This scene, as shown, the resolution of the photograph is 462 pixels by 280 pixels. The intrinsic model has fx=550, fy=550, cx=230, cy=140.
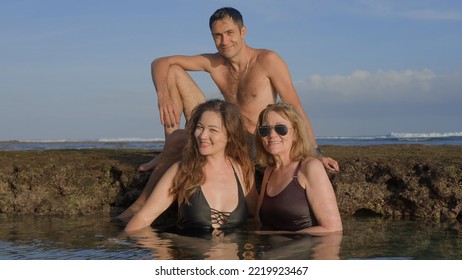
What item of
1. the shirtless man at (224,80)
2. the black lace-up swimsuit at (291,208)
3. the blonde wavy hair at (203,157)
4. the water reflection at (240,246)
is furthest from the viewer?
the shirtless man at (224,80)

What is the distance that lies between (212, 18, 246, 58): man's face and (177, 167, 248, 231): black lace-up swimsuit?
217 cm

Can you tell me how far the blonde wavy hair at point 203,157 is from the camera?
588 centimetres

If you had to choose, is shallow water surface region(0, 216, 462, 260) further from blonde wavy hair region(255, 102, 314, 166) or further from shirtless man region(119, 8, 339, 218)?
shirtless man region(119, 8, 339, 218)

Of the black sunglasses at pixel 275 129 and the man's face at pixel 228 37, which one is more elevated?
the man's face at pixel 228 37

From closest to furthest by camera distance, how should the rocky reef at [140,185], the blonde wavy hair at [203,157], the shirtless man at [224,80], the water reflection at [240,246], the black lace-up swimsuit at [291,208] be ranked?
the water reflection at [240,246] < the black lace-up swimsuit at [291,208] < the blonde wavy hair at [203,157] < the rocky reef at [140,185] < the shirtless man at [224,80]

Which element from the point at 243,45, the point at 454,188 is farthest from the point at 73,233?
the point at 454,188

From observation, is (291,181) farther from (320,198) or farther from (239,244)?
(239,244)

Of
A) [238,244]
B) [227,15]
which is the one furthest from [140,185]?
[238,244]


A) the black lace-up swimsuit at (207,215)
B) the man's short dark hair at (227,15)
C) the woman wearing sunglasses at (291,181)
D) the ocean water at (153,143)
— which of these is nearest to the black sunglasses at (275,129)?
the woman wearing sunglasses at (291,181)

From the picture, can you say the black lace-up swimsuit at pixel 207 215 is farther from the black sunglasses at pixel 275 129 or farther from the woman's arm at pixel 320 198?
the woman's arm at pixel 320 198

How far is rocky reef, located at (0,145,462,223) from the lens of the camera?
7023 mm

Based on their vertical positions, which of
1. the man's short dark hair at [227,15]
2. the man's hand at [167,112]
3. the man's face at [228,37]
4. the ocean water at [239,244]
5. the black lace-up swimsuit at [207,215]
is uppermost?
the man's short dark hair at [227,15]

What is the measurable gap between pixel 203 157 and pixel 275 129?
874 mm
